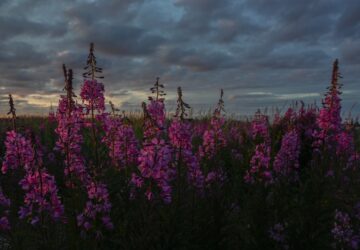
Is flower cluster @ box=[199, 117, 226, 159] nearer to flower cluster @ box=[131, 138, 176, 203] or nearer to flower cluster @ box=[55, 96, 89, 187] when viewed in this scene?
flower cluster @ box=[55, 96, 89, 187]

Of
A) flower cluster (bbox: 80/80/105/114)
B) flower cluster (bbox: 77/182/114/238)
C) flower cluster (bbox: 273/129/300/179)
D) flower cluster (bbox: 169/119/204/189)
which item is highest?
flower cluster (bbox: 80/80/105/114)

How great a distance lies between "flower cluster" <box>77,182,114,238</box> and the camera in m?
5.74

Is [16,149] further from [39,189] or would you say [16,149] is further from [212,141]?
[212,141]

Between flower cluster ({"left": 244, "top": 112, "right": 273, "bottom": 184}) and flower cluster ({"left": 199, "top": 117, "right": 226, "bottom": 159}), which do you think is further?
flower cluster ({"left": 199, "top": 117, "right": 226, "bottom": 159})

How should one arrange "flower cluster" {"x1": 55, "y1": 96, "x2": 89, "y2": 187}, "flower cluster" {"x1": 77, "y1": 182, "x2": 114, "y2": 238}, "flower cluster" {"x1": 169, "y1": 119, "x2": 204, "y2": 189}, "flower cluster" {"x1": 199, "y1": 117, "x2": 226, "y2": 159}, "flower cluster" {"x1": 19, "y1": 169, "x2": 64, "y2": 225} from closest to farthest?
"flower cluster" {"x1": 19, "y1": 169, "x2": 64, "y2": 225}, "flower cluster" {"x1": 77, "y1": 182, "x2": 114, "y2": 238}, "flower cluster" {"x1": 169, "y1": 119, "x2": 204, "y2": 189}, "flower cluster" {"x1": 55, "y1": 96, "x2": 89, "y2": 187}, "flower cluster" {"x1": 199, "y1": 117, "x2": 226, "y2": 159}

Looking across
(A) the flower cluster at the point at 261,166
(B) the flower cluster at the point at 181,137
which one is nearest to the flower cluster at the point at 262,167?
(A) the flower cluster at the point at 261,166

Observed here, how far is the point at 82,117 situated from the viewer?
6914mm

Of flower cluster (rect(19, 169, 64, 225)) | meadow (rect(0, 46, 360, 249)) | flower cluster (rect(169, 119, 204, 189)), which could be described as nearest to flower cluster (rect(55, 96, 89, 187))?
meadow (rect(0, 46, 360, 249))

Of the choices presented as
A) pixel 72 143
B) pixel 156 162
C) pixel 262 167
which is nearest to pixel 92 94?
pixel 72 143

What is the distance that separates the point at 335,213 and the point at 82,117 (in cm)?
406

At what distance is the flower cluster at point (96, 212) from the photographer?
5.74 metres

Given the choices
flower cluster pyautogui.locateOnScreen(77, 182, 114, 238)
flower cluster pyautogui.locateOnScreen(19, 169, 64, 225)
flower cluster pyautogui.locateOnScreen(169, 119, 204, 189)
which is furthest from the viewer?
flower cluster pyautogui.locateOnScreen(169, 119, 204, 189)

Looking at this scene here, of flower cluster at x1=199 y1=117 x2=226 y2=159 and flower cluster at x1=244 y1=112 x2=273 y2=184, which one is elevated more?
flower cluster at x1=199 y1=117 x2=226 y2=159

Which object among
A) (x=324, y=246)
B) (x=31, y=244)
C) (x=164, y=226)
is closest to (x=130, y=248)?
(x=164, y=226)
